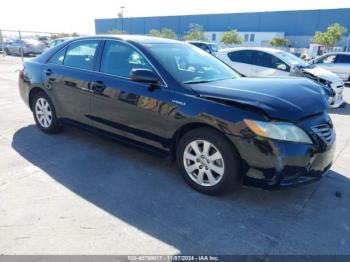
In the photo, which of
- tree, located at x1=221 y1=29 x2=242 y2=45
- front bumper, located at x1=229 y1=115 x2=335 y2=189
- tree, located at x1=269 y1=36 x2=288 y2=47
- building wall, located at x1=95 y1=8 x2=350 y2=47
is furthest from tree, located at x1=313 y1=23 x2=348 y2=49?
front bumper, located at x1=229 y1=115 x2=335 y2=189

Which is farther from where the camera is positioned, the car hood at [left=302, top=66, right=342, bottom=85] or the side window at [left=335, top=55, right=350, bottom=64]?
the side window at [left=335, top=55, right=350, bottom=64]

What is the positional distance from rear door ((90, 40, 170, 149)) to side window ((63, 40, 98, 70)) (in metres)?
0.24

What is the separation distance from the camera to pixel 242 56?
376 inches

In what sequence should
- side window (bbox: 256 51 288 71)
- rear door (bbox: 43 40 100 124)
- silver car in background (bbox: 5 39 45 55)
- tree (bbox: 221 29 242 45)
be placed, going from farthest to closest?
1. tree (bbox: 221 29 242 45)
2. silver car in background (bbox: 5 39 45 55)
3. side window (bbox: 256 51 288 71)
4. rear door (bbox: 43 40 100 124)

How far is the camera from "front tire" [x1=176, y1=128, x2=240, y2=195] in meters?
3.02

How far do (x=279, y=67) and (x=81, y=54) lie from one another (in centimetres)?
601

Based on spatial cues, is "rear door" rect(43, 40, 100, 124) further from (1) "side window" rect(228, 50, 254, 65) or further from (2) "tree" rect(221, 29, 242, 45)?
(2) "tree" rect(221, 29, 242, 45)

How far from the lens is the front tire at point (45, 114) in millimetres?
4855

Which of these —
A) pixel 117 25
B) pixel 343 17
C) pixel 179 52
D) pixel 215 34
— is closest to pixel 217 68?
pixel 179 52

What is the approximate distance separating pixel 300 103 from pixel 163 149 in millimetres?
1562

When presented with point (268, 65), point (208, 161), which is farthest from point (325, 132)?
point (268, 65)

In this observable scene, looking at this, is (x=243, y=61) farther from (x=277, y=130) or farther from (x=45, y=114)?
(x=277, y=130)

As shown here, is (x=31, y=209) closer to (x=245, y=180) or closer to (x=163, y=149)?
(x=163, y=149)

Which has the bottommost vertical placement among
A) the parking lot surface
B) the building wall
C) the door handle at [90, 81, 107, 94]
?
the parking lot surface
